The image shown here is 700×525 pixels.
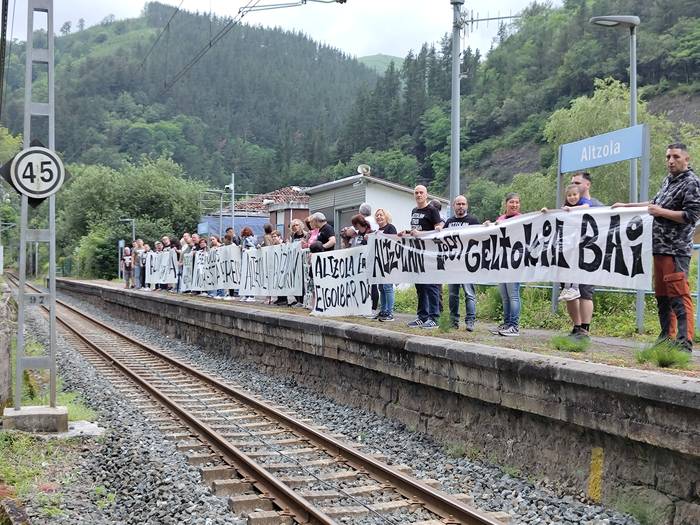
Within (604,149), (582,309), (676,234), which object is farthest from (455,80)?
(676,234)

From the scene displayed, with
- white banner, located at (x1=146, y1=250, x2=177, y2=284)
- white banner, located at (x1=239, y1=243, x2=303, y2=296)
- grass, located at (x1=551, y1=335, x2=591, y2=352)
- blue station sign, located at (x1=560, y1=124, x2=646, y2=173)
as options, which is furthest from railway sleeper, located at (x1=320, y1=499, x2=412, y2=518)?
white banner, located at (x1=146, y1=250, x2=177, y2=284)

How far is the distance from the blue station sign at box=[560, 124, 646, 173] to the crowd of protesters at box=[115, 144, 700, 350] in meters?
1.12

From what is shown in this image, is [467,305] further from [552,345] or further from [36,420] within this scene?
[36,420]

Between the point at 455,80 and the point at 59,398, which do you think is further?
the point at 455,80

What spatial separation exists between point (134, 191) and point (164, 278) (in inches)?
1292

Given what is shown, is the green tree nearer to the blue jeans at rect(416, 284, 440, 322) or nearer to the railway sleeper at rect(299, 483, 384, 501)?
the blue jeans at rect(416, 284, 440, 322)

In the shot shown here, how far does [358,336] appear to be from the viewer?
9.75m

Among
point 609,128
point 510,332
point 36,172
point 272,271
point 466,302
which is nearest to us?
point 36,172

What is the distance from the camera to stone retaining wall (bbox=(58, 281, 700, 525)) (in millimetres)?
5047

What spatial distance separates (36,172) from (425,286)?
5.31 m

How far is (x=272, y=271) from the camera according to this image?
53.7ft

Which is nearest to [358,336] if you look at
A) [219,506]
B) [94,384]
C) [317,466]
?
[317,466]

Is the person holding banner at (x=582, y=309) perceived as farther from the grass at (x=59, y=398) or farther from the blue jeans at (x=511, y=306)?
the grass at (x=59, y=398)

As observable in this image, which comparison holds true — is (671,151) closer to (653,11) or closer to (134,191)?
(134,191)
